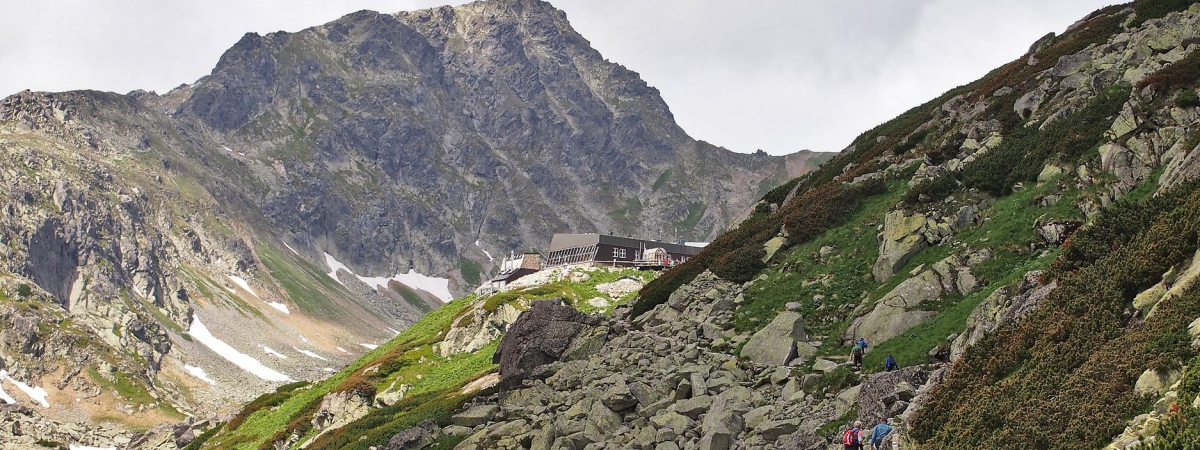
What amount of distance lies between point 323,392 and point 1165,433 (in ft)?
175

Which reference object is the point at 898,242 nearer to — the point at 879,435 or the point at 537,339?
the point at 879,435

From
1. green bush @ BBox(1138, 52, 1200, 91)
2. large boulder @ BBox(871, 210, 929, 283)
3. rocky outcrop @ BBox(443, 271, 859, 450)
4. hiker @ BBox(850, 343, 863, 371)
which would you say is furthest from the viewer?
large boulder @ BBox(871, 210, 929, 283)

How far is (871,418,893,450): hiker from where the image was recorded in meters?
19.3

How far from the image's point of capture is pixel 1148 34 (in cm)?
3834

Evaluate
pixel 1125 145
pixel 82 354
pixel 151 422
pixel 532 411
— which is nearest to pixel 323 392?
pixel 532 411

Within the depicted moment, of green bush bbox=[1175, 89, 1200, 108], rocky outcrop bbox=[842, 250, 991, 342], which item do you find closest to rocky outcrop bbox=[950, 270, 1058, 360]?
rocky outcrop bbox=[842, 250, 991, 342]

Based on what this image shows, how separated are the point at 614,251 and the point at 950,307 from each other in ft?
230

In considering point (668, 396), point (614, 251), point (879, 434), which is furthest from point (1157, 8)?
point (614, 251)

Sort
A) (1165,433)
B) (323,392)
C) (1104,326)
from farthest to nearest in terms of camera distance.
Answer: (323,392) < (1104,326) < (1165,433)

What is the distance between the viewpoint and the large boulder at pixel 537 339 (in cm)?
3894

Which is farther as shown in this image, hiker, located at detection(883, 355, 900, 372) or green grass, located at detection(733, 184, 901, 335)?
green grass, located at detection(733, 184, 901, 335)

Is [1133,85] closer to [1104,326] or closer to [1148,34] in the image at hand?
[1148,34]

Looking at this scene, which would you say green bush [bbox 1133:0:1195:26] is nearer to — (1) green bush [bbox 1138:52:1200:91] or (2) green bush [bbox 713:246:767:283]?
(1) green bush [bbox 1138:52:1200:91]

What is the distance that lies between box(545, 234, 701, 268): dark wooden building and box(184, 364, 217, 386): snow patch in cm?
10798
